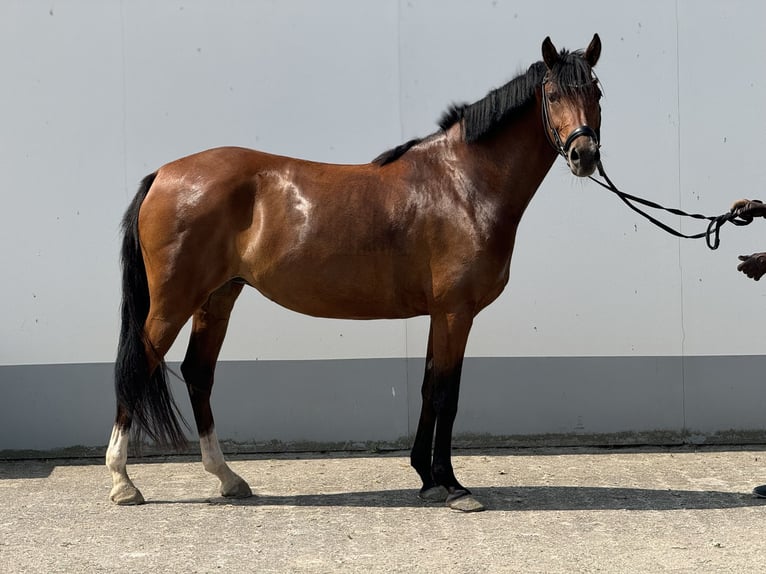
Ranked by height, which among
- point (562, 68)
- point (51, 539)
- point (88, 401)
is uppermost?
point (562, 68)

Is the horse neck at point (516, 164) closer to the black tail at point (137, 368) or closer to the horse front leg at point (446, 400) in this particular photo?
the horse front leg at point (446, 400)

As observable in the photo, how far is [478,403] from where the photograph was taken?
20.6 feet

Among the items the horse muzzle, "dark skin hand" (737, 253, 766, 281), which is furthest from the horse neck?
"dark skin hand" (737, 253, 766, 281)

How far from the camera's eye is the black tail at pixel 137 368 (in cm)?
486

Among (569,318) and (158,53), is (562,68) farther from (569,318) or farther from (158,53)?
(158,53)

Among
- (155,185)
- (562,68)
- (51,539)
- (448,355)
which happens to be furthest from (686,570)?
(155,185)

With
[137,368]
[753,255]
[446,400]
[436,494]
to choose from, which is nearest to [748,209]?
[753,255]

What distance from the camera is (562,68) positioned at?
4641mm

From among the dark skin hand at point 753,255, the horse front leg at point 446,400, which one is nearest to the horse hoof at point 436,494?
the horse front leg at point 446,400

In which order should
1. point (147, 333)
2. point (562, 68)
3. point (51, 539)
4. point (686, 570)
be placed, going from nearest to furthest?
point (686, 570), point (51, 539), point (562, 68), point (147, 333)

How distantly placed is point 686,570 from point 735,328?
115 inches

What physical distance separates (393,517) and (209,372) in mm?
1335

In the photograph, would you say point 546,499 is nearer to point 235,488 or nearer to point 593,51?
point 235,488

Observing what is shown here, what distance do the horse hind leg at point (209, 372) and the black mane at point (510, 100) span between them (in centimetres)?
118
